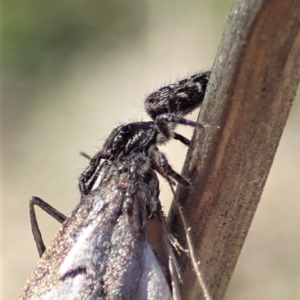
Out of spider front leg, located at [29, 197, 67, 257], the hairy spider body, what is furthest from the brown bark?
spider front leg, located at [29, 197, 67, 257]

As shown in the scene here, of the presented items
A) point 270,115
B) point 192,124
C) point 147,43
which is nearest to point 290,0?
point 270,115

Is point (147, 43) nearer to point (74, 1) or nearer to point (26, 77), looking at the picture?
point (74, 1)

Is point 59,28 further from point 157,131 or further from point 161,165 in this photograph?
point 161,165

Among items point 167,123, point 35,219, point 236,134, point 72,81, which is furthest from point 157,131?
point 72,81

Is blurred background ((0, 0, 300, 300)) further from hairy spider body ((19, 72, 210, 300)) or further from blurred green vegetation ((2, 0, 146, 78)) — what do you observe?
hairy spider body ((19, 72, 210, 300))

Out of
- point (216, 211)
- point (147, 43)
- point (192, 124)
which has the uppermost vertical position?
point (147, 43)
